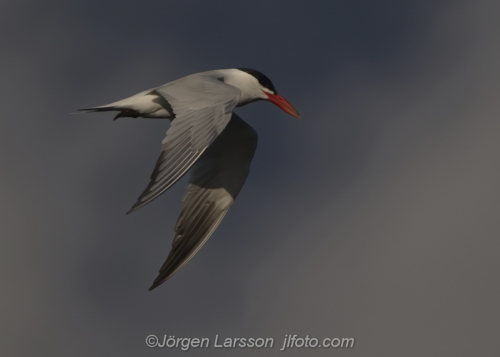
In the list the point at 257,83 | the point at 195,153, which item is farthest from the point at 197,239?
the point at 195,153

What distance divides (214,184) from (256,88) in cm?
158

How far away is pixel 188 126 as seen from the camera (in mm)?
8305

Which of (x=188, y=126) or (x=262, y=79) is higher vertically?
(x=262, y=79)

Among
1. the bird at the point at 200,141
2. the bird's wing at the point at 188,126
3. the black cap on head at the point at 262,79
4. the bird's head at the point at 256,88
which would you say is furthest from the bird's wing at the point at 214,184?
the bird's wing at the point at 188,126

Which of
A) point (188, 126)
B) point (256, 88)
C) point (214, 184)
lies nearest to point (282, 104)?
A: point (256, 88)

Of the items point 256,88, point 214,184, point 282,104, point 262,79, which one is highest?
point 262,79

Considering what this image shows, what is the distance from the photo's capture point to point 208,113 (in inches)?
335

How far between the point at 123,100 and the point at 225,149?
2107 mm

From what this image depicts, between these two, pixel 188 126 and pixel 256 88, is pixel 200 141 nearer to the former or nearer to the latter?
pixel 188 126

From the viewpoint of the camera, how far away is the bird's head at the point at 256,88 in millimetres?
11430

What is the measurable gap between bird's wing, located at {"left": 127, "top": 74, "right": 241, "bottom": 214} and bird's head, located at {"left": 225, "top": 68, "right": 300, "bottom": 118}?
1.69m

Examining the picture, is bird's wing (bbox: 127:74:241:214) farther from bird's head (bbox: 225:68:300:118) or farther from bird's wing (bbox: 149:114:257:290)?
bird's wing (bbox: 149:114:257:290)

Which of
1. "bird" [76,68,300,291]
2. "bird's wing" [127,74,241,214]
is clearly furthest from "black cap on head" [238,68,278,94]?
"bird's wing" [127,74,241,214]

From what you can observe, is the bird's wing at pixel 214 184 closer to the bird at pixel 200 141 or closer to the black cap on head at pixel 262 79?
the bird at pixel 200 141
